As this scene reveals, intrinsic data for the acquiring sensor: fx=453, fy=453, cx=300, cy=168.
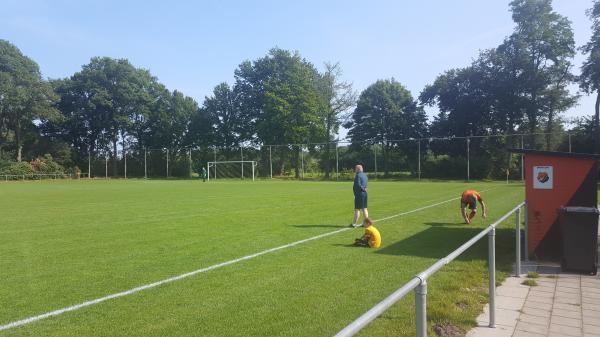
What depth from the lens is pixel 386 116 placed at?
2785 inches

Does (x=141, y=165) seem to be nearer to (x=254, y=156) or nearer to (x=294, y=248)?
(x=254, y=156)

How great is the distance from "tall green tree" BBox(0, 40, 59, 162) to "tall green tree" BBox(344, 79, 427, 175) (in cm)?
4701

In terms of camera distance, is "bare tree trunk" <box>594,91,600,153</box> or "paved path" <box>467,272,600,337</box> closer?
"paved path" <box>467,272,600,337</box>

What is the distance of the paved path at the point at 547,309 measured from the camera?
4.89 m

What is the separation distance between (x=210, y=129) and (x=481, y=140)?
146 feet

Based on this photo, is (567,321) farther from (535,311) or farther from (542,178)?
(542,178)

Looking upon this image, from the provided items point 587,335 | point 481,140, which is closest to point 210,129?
point 481,140

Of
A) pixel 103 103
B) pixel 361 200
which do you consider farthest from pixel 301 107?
pixel 361 200

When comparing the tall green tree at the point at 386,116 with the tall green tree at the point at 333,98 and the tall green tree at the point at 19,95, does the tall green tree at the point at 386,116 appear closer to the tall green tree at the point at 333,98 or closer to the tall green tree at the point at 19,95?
the tall green tree at the point at 333,98

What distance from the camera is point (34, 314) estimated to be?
5203 millimetres

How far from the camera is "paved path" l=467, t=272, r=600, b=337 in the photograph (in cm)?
489

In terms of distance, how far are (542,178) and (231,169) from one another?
186 feet

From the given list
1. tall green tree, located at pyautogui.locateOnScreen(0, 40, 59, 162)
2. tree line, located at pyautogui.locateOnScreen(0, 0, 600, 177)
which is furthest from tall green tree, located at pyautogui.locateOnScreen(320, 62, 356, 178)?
tall green tree, located at pyautogui.locateOnScreen(0, 40, 59, 162)

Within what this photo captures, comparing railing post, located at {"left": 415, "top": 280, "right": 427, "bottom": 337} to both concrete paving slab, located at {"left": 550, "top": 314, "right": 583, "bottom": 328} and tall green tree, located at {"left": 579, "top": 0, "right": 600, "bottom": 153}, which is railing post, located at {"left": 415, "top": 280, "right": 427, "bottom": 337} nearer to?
concrete paving slab, located at {"left": 550, "top": 314, "right": 583, "bottom": 328}
